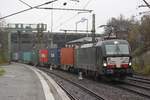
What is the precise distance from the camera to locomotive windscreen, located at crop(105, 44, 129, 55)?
Answer: 1123 inches

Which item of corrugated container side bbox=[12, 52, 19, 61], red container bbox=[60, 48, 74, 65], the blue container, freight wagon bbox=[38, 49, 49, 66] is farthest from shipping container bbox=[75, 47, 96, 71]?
corrugated container side bbox=[12, 52, 19, 61]

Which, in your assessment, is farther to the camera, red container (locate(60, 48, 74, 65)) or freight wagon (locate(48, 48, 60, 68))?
freight wagon (locate(48, 48, 60, 68))

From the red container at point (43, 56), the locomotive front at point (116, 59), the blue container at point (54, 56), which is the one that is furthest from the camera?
the red container at point (43, 56)

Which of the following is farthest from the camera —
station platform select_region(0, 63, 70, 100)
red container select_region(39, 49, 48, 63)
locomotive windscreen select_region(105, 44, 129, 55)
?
red container select_region(39, 49, 48, 63)

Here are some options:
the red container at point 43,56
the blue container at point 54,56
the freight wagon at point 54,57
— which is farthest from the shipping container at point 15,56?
the blue container at point 54,56

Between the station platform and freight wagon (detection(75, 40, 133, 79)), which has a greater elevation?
freight wagon (detection(75, 40, 133, 79))

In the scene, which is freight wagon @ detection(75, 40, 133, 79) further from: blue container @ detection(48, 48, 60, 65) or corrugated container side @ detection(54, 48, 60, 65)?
blue container @ detection(48, 48, 60, 65)

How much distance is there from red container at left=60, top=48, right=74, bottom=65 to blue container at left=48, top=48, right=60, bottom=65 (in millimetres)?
3410

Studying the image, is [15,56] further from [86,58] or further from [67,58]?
[86,58]

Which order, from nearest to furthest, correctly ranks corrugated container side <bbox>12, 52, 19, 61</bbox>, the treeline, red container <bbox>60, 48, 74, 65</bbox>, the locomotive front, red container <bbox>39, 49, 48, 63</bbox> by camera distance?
the locomotive front → red container <bbox>60, 48, 74, 65</bbox> → the treeline → red container <bbox>39, 49, 48, 63</bbox> → corrugated container side <bbox>12, 52, 19, 61</bbox>

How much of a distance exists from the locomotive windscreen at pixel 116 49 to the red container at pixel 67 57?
1436 cm

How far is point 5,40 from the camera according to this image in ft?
288

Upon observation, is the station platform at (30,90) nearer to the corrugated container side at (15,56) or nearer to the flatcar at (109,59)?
the flatcar at (109,59)

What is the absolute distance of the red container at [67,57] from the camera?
43844 mm
